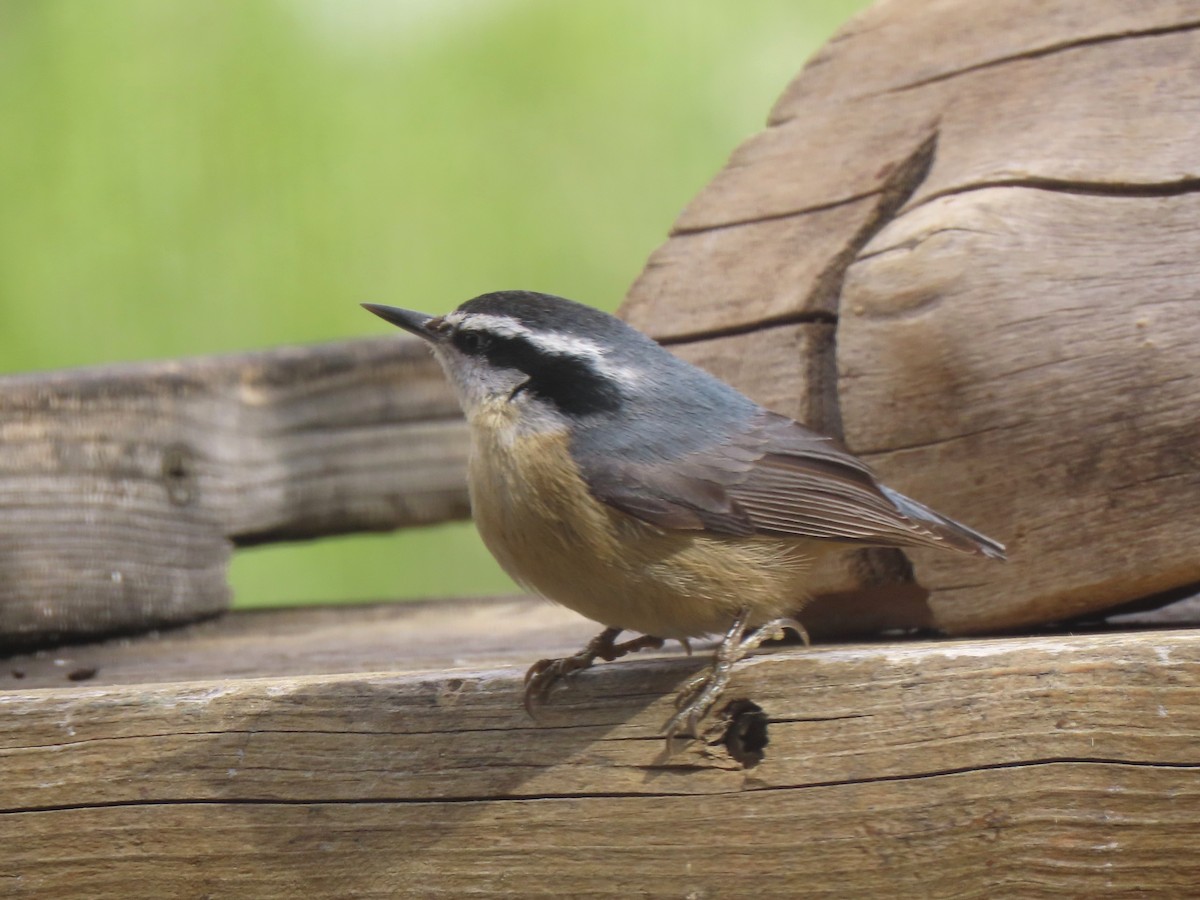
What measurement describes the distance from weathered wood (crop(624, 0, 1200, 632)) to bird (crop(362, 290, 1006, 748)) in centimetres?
14

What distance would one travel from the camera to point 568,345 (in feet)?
8.05

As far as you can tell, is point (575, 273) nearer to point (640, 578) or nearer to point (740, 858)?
point (640, 578)

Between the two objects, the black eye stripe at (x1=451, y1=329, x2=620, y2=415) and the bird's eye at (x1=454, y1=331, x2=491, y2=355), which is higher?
the bird's eye at (x1=454, y1=331, x2=491, y2=355)

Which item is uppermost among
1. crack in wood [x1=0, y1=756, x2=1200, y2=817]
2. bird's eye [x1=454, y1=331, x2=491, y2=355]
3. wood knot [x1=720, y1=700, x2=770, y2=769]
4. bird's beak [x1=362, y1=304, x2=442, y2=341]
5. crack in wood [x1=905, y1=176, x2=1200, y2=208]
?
crack in wood [x1=905, y1=176, x2=1200, y2=208]

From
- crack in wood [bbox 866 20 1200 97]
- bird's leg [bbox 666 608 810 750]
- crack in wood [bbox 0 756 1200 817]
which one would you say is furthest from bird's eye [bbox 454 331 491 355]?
crack in wood [bbox 866 20 1200 97]

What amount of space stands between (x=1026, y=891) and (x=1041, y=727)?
0.23m

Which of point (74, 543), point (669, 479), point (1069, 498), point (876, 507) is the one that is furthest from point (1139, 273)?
point (74, 543)

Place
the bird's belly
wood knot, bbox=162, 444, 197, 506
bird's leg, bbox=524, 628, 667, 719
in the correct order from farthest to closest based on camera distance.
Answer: wood knot, bbox=162, 444, 197, 506, the bird's belly, bird's leg, bbox=524, 628, 667, 719

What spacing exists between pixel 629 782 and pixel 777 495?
2.14 feet

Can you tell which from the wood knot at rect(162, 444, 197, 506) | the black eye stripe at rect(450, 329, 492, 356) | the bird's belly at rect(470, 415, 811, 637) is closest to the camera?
the bird's belly at rect(470, 415, 811, 637)

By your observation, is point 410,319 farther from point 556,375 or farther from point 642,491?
point 642,491

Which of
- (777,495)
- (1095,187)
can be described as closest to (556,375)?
(777,495)

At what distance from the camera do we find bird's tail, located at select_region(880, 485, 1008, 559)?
2.31m

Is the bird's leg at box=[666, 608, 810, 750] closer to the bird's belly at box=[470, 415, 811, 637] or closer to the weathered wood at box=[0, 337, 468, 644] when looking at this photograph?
the bird's belly at box=[470, 415, 811, 637]
